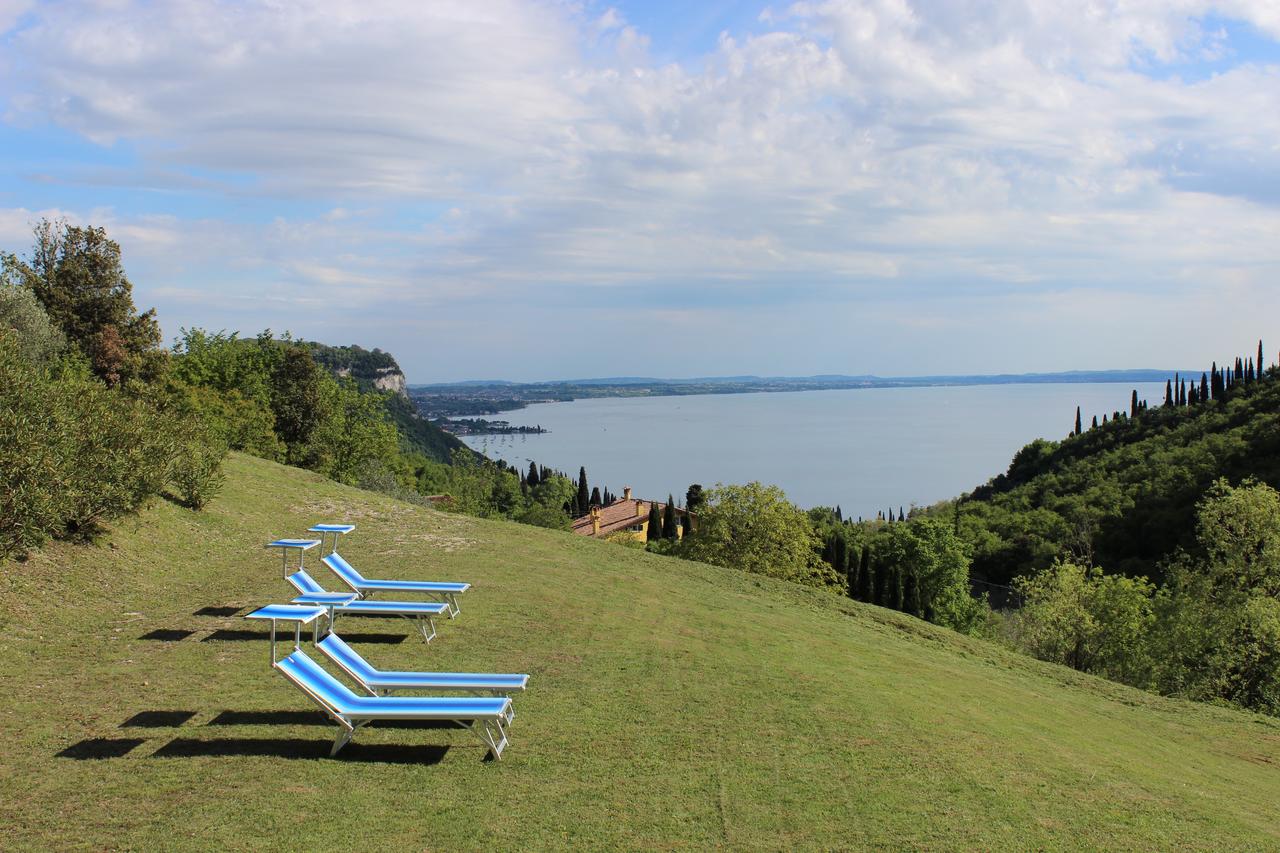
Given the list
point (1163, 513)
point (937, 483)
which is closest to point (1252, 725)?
point (1163, 513)

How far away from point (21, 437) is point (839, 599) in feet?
55.7

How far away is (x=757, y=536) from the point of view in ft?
127

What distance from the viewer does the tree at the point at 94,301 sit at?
3500cm

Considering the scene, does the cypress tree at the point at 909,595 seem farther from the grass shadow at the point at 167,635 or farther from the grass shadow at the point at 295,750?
the grass shadow at the point at 295,750

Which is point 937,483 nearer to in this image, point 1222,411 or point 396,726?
point 1222,411

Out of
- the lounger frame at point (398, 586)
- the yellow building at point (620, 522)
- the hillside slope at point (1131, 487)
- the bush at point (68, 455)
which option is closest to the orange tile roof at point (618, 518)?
the yellow building at point (620, 522)

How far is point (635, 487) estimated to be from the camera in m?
135

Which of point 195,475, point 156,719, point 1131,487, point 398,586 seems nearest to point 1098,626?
point 398,586

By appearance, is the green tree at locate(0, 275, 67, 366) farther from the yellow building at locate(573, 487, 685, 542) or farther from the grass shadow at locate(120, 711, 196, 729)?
the yellow building at locate(573, 487, 685, 542)

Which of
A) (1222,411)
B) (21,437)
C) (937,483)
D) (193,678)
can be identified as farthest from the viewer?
(937,483)

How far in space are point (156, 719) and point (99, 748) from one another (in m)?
0.72

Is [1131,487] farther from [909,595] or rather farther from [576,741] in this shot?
[576,741]

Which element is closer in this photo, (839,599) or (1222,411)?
(839,599)

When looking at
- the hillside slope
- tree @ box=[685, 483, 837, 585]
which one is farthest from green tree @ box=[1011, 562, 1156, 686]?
the hillside slope
